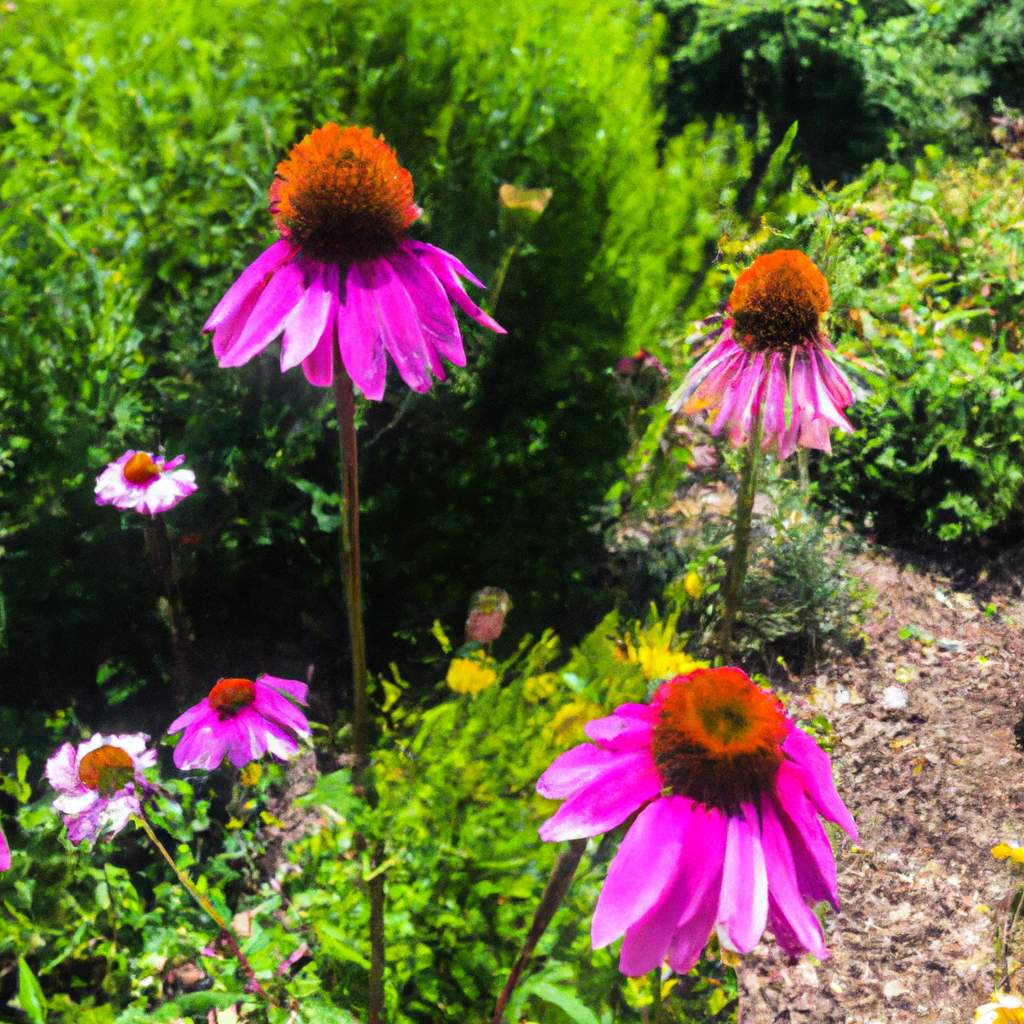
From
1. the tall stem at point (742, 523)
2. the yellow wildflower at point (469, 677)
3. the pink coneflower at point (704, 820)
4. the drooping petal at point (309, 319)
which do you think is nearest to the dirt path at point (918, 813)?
the tall stem at point (742, 523)

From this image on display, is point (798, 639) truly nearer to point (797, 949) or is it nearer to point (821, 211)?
point (821, 211)

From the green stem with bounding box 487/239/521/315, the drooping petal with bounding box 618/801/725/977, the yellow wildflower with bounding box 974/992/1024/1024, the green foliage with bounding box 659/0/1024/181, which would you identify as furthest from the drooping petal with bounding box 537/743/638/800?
the green foliage with bounding box 659/0/1024/181

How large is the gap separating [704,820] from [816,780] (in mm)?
120

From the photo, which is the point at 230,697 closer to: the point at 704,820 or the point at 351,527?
the point at 351,527

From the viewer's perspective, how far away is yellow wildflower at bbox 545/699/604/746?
1700 millimetres

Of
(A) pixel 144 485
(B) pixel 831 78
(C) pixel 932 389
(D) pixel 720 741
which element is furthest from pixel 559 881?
(B) pixel 831 78

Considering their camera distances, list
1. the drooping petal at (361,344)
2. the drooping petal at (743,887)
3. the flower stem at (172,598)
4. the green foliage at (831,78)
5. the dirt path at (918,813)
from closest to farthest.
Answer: the drooping petal at (743,887) → the drooping petal at (361,344) → the dirt path at (918,813) → the flower stem at (172,598) → the green foliage at (831,78)

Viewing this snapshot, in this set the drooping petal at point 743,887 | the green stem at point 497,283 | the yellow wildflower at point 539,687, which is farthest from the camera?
the green stem at point 497,283

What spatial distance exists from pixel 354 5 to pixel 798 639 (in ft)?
6.13

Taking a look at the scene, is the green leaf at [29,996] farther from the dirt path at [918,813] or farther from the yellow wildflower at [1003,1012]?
the yellow wildflower at [1003,1012]

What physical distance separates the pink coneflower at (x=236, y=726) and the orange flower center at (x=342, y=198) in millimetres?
569

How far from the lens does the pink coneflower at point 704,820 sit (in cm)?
81

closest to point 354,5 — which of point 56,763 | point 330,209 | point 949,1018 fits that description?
point 330,209

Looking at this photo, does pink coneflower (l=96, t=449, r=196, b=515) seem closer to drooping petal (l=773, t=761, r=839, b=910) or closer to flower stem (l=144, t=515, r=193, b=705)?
flower stem (l=144, t=515, r=193, b=705)
